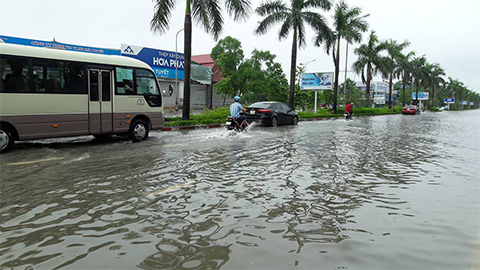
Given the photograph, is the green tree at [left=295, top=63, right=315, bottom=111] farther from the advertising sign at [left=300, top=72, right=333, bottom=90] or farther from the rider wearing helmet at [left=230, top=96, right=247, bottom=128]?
the rider wearing helmet at [left=230, top=96, right=247, bottom=128]

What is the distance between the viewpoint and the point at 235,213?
439 cm

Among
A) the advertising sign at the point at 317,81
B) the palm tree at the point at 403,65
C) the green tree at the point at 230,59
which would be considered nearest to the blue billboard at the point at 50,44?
the green tree at the point at 230,59

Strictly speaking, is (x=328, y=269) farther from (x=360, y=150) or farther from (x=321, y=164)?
(x=360, y=150)

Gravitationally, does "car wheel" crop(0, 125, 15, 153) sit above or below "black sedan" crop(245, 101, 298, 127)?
below

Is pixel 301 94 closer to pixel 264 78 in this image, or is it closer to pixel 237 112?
pixel 264 78

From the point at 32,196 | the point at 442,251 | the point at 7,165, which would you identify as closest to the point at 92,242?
the point at 32,196

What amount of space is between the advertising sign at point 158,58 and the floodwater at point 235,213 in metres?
26.9

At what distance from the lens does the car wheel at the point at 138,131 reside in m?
11.5

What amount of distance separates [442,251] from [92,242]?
3.58 m

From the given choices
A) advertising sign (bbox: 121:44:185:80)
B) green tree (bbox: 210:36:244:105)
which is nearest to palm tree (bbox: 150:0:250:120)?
advertising sign (bbox: 121:44:185:80)

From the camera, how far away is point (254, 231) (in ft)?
12.6

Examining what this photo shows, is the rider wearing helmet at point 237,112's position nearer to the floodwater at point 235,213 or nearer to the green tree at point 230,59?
the floodwater at point 235,213

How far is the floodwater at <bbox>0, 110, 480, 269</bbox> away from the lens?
3.22m

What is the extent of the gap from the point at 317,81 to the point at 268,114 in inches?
872
